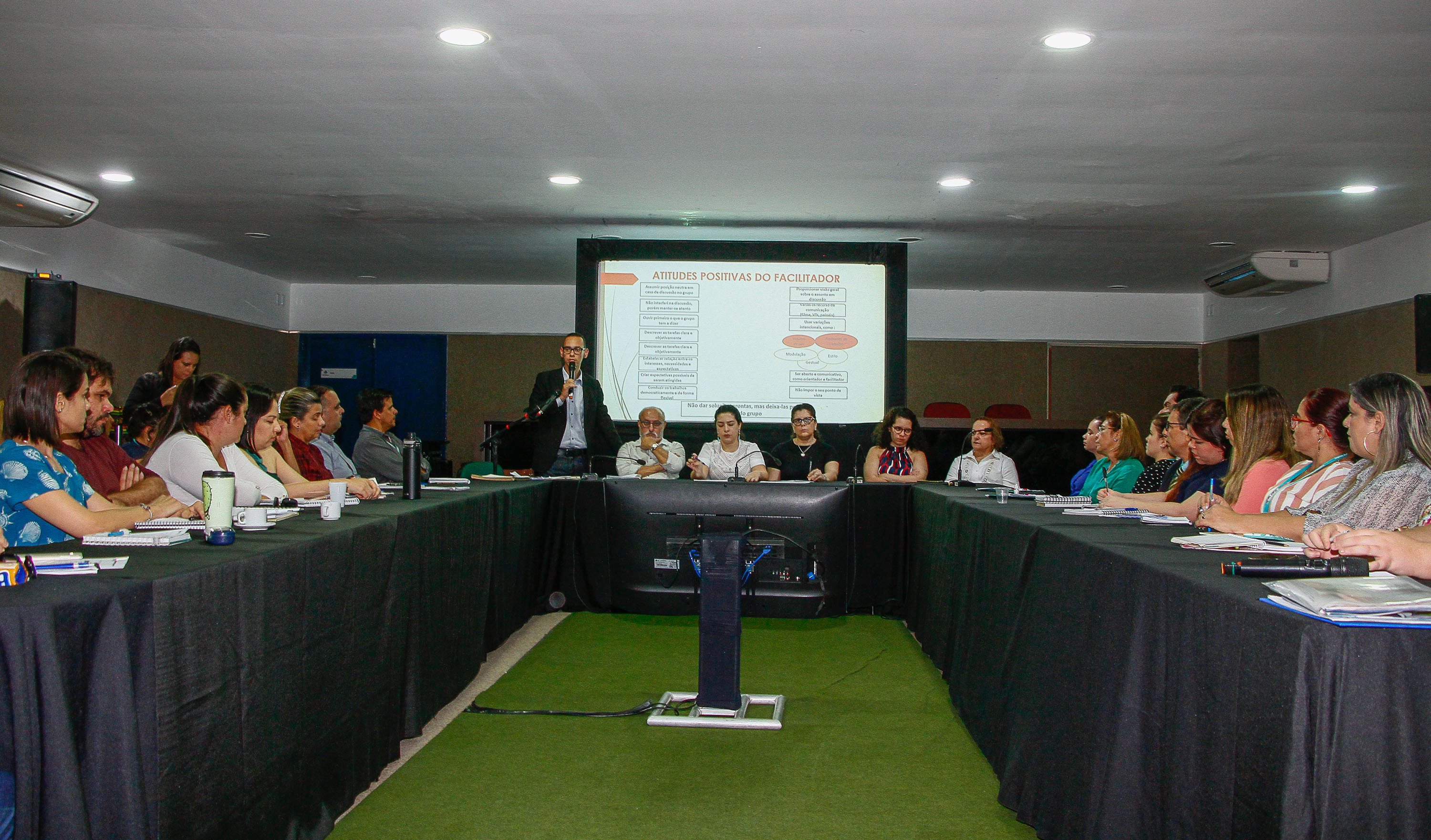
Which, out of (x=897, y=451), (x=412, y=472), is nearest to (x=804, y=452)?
(x=897, y=451)

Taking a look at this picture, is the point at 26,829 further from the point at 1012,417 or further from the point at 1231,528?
the point at 1012,417

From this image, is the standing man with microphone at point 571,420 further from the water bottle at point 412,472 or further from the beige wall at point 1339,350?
the beige wall at point 1339,350

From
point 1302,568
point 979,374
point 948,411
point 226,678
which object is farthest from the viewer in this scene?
point 979,374

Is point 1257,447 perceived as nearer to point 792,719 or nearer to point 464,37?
point 792,719

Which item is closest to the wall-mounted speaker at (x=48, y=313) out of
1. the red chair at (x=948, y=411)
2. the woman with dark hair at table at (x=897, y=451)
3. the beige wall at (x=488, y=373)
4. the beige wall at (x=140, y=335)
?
the beige wall at (x=140, y=335)

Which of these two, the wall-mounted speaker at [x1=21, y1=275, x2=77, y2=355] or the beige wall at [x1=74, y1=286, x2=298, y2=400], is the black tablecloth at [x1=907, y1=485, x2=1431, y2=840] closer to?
the wall-mounted speaker at [x1=21, y1=275, x2=77, y2=355]

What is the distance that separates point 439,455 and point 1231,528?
8.39 metres

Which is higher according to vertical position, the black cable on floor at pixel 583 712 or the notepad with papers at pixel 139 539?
the notepad with papers at pixel 139 539

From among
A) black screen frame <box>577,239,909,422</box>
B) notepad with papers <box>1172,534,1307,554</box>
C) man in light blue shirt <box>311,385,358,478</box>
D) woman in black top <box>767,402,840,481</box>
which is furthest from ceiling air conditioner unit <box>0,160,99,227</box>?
notepad with papers <box>1172,534,1307,554</box>

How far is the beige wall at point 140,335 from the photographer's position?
6.21 metres

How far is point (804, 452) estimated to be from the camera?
5.85m

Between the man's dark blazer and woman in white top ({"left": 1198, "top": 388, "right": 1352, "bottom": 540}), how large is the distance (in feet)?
12.9

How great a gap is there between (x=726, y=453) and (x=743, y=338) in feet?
5.23

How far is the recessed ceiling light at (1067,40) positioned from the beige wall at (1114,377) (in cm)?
685
